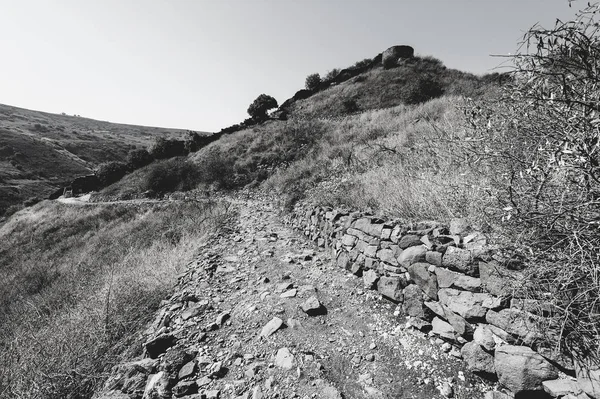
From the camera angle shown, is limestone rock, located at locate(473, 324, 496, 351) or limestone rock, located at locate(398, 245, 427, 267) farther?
limestone rock, located at locate(398, 245, 427, 267)

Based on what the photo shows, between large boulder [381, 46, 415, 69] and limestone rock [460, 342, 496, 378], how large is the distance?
3768 centimetres

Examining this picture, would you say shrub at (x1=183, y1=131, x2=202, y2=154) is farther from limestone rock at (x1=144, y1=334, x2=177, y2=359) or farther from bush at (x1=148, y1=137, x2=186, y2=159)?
limestone rock at (x1=144, y1=334, x2=177, y2=359)

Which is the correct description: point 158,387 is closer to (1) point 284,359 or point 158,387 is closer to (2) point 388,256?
(1) point 284,359

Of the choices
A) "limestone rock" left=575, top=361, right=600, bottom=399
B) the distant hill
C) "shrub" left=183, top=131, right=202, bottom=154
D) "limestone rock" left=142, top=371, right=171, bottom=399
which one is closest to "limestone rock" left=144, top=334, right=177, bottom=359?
"limestone rock" left=142, top=371, right=171, bottom=399

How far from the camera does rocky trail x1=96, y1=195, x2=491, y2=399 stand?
2.42 m

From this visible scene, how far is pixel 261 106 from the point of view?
103 feet

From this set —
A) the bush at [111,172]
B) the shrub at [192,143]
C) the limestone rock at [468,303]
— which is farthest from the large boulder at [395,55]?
the limestone rock at [468,303]

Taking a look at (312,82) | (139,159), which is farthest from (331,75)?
(139,159)

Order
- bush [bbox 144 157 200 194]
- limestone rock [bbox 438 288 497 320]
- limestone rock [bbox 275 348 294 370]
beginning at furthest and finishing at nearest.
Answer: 1. bush [bbox 144 157 200 194]
2. limestone rock [bbox 275 348 294 370]
3. limestone rock [bbox 438 288 497 320]

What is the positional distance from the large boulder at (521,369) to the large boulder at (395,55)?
37.8 m

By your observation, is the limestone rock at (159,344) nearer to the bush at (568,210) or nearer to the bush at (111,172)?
the bush at (568,210)

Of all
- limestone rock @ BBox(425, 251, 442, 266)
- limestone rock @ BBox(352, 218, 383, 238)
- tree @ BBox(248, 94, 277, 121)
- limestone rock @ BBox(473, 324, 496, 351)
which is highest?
tree @ BBox(248, 94, 277, 121)

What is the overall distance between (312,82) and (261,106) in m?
10.9

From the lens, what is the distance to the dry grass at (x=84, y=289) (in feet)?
9.56
